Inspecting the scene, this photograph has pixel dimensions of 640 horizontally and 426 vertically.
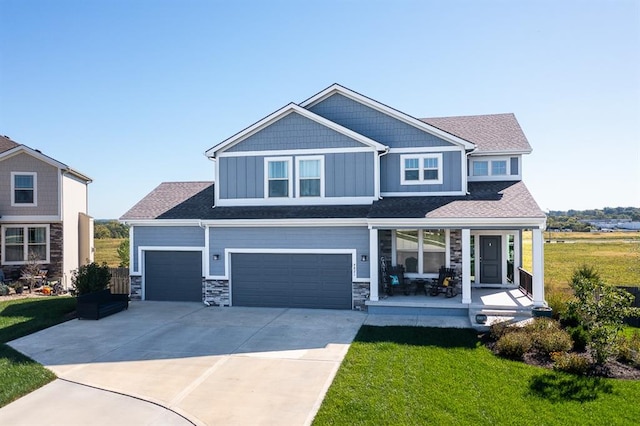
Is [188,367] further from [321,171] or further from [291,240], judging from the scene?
[321,171]

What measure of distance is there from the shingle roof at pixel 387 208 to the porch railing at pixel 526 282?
9.00 ft

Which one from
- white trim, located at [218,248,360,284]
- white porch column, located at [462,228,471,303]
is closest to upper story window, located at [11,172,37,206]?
white trim, located at [218,248,360,284]

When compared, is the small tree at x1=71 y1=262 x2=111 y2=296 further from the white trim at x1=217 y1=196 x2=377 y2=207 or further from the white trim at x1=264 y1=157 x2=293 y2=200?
the white trim at x1=264 y1=157 x2=293 y2=200

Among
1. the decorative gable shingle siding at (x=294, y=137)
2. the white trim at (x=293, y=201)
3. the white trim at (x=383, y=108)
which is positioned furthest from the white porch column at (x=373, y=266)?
the white trim at (x=383, y=108)

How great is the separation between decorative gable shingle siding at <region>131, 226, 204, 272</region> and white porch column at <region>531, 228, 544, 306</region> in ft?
35.9

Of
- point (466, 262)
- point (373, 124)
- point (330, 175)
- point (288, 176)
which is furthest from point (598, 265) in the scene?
point (288, 176)

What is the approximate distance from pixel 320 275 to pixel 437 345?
5.19m

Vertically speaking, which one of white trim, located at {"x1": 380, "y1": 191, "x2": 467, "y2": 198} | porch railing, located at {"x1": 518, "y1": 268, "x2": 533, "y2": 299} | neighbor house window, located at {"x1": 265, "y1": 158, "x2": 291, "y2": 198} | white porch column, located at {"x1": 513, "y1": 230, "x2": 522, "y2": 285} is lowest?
porch railing, located at {"x1": 518, "y1": 268, "x2": 533, "y2": 299}

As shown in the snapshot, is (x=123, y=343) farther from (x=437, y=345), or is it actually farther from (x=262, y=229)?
(x=437, y=345)

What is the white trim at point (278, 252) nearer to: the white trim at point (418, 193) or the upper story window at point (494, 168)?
the white trim at point (418, 193)

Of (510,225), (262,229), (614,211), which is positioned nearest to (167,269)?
(262,229)

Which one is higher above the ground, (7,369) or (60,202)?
(60,202)

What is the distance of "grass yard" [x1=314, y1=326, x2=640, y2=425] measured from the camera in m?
6.58

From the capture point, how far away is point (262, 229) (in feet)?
48.3
